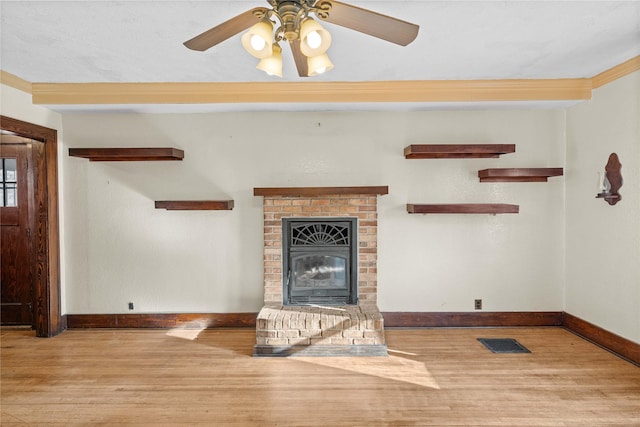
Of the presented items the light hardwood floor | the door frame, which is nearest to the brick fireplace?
the light hardwood floor

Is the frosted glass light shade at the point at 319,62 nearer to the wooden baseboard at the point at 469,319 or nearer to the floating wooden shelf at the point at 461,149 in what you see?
the floating wooden shelf at the point at 461,149

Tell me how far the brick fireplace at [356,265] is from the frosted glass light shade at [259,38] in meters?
1.99

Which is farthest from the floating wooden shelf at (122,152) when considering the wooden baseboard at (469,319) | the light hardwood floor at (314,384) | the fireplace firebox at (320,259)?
the wooden baseboard at (469,319)

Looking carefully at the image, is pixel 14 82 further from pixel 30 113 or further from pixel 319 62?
pixel 319 62

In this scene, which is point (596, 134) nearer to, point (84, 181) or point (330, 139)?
point (330, 139)

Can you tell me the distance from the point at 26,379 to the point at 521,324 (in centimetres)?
430

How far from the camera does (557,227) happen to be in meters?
3.74

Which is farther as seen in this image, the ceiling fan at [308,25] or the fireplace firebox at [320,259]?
the fireplace firebox at [320,259]

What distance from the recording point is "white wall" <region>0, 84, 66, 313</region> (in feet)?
10.3

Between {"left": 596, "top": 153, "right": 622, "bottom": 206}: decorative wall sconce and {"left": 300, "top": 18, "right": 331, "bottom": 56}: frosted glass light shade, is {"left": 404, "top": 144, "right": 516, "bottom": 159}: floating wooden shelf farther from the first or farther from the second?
{"left": 300, "top": 18, "right": 331, "bottom": 56}: frosted glass light shade

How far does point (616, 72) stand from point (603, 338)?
7.32ft

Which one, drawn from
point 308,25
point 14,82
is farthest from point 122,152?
point 308,25

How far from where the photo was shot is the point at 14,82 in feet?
10.5

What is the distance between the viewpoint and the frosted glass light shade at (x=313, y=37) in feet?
5.09
